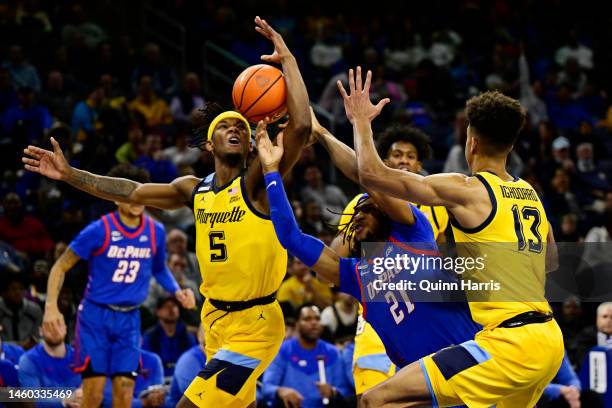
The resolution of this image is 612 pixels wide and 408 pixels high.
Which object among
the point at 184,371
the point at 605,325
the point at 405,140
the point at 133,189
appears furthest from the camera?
the point at 605,325

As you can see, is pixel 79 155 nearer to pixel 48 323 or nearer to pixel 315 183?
pixel 315 183

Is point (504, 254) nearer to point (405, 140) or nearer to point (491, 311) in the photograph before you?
point (491, 311)

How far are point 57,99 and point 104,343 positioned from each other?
6220 mm

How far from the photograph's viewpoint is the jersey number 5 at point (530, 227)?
535 centimetres

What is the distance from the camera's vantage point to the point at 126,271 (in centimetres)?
875

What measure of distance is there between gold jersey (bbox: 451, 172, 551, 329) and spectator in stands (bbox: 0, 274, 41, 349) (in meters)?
5.77

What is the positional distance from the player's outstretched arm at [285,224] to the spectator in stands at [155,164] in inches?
262

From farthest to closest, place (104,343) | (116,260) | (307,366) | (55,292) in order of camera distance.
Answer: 1. (307,366)
2. (116,260)
3. (104,343)
4. (55,292)

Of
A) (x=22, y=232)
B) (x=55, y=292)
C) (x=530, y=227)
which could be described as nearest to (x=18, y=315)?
(x=22, y=232)

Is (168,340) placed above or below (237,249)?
below

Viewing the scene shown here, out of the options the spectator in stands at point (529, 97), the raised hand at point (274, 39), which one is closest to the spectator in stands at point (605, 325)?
the raised hand at point (274, 39)

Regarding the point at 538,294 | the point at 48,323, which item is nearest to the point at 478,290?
the point at 538,294

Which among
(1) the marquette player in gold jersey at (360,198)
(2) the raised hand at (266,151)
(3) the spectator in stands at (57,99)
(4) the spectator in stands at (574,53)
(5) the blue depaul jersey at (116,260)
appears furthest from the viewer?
(4) the spectator in stands at (574,53)

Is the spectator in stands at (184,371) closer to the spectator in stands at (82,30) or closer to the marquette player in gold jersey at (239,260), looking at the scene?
the marquette player in gold jersey at (239,260)
